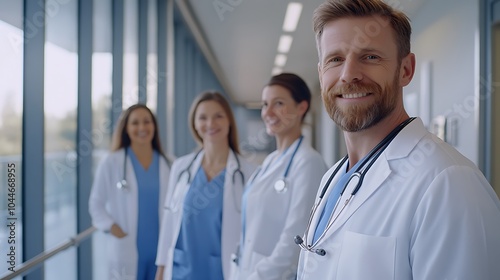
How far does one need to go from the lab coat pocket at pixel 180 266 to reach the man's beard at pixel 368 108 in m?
1.21

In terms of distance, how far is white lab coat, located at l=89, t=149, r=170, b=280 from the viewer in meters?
2.31

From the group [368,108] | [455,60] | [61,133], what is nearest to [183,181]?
[61,133]

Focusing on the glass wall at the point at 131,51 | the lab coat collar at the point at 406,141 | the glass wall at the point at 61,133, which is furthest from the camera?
the glass wall at the point at 131,51

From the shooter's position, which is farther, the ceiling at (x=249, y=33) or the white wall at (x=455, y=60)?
the ceiling at (x=249, y=33)

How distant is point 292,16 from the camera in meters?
4.71

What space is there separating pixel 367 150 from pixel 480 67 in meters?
2.06

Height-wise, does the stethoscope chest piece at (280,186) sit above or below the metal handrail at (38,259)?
above

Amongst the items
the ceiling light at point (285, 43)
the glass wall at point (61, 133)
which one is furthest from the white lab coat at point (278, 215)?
the ceiling light at point (285, 43)

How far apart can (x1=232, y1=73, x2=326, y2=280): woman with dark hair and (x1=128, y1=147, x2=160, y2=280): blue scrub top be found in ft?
3.02

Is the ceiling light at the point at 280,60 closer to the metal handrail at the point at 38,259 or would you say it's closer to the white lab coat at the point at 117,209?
the white lab coat at the point at 117,209

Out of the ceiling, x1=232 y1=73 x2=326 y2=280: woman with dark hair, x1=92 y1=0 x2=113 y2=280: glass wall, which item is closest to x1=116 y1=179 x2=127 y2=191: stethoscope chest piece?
x1=92 y1=0 x2=113 y2=280: glass wall

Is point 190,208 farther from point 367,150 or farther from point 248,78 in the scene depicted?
point 248,78

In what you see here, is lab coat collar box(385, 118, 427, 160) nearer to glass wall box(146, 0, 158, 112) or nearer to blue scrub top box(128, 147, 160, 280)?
blue scrub top box(128, 147, 160, 280)

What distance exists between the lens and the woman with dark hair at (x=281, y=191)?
140cm
